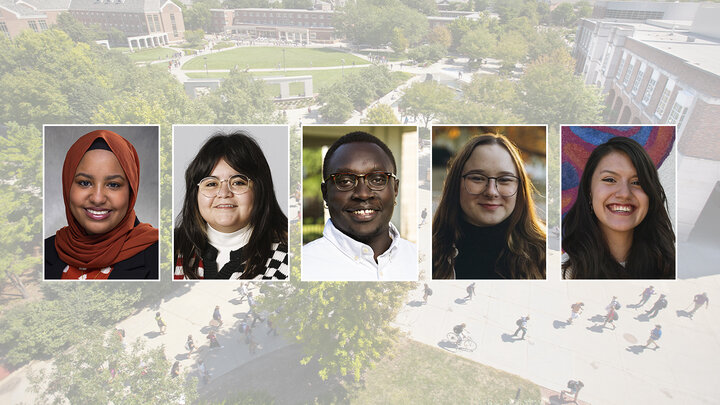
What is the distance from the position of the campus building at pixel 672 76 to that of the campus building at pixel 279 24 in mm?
19019

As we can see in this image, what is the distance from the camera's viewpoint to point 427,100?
19.6 meters

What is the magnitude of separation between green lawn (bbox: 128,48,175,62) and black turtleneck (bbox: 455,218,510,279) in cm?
2758

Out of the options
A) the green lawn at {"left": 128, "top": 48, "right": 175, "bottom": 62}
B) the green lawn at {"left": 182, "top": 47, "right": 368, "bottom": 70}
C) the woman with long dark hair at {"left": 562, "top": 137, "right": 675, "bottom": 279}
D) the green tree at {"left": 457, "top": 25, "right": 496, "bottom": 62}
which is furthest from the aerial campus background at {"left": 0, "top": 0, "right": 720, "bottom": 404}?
the green tree at {"left": 457, "top": 25, "right": 496, "bottom": 62}

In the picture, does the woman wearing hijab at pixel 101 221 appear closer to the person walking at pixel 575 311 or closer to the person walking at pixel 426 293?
the person walking at pixel 426 293

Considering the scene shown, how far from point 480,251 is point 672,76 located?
45.1 feet

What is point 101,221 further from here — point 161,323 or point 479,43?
point 479,43

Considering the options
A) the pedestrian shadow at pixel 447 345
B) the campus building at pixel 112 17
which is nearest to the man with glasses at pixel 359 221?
the pedestrian shadow at pixel 447 345

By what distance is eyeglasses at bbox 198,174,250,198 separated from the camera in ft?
15.4

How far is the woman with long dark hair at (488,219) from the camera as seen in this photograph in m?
4.61

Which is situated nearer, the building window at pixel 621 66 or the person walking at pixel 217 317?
the person walking at pixel 217 317

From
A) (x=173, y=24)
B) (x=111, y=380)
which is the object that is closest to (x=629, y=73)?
(x=111, y=380)

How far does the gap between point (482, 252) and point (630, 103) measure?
17087 mm

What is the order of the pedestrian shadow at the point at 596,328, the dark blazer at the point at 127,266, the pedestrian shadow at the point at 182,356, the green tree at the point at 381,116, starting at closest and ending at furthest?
the dark blazer at the point at 127,266
the pedestrian shadow at the point at 182,356
the pedestrian shadow at the point at 596,328
the green tree at the point at 381,116

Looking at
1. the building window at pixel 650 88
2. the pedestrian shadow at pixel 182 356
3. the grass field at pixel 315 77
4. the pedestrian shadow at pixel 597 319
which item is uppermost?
the grass field at pixel 315 77
